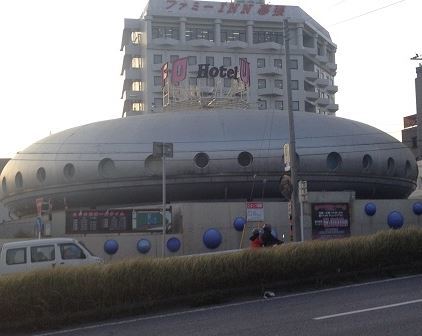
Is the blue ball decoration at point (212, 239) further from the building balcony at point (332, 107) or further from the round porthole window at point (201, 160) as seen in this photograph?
the building balcony at point (332, 107)

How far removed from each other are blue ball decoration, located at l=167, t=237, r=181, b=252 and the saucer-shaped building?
6.64 m

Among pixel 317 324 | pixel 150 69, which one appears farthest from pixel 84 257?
pixel 150 69

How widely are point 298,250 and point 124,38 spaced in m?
92.4

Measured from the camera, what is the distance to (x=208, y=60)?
315ft

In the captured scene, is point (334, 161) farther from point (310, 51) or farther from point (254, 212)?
point (310, 51)

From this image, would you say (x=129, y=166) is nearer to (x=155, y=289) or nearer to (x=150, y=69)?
(x=155, y=289)

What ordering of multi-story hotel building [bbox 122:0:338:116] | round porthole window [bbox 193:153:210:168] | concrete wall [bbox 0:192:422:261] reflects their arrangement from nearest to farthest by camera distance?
1. concrete wall [bbox 0:192:422:261]
2. round porthole window [bbox 193:153:210:168]
3. multi-story hotel building [bbox 122:0:338:116]

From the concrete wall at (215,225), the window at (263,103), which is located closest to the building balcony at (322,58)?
the window at (263,103)

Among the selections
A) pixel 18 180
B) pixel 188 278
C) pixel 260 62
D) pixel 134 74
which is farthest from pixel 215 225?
pixel 260 62

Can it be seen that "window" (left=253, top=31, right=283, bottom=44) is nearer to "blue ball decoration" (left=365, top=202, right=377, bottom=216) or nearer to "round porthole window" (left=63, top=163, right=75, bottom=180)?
"round porthole window" (left=63, top=163, right=75, bottom=180)

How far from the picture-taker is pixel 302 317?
10.6 m

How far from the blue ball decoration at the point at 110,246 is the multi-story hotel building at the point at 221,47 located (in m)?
58.9

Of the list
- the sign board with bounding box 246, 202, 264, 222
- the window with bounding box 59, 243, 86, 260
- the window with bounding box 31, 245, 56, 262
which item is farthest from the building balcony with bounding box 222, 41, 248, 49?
the window with bounding box 31, 245, 56, 262

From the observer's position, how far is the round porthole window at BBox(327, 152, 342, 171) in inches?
1633
